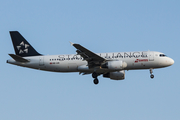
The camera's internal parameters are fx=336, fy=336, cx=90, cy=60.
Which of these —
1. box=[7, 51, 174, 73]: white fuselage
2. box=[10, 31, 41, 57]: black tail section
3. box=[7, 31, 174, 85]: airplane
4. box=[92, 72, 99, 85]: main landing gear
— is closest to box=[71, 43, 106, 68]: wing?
box=[7, 31, 174, 85]: airplane

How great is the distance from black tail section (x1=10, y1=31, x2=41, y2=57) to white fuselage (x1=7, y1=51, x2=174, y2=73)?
1.57 m

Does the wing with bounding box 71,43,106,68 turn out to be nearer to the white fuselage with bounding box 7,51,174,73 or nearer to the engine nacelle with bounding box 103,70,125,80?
the white fuselage with bounding box 7,51,174,73

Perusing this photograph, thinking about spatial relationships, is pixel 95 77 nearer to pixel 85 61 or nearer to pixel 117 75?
pixel 85 61

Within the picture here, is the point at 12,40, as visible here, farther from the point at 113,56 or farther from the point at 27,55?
the point at 113,56

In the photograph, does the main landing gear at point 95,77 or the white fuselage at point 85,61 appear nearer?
the white fuselage at point 85,61

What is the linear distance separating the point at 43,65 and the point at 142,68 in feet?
51.6

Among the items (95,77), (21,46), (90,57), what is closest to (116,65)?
(90,57)

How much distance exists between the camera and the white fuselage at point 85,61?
2018 inches

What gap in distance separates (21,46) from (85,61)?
12.0 m

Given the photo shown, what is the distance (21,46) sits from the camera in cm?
5694

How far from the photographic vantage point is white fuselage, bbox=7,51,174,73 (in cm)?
5125

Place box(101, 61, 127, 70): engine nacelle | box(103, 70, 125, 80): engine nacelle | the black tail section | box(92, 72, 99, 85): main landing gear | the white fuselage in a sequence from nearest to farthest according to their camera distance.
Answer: box(101, 61, 127, 70): engine nacelle < the white fuselage < box(92, 72, 99, 85): main landing gear < box(103, 70, 125, 80): engine nacelle < the black tail section

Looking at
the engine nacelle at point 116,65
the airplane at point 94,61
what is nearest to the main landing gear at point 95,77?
the airplane at point 94,61

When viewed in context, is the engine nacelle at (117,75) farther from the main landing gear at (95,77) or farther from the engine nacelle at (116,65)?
the engine nacelle at (116,65)
